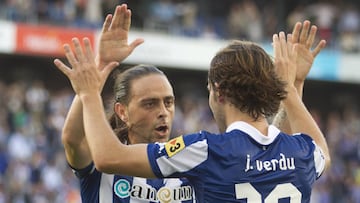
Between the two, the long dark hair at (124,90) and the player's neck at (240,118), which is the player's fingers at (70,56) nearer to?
the player's neck at (240,118)

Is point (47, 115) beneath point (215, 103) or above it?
beneath

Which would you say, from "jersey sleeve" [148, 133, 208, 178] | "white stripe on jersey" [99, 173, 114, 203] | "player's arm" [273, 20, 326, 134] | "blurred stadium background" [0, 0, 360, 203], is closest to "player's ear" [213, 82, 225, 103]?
"jersey sleeve" [148, 133, 208, 178]

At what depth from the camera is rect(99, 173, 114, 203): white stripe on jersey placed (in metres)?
4.59

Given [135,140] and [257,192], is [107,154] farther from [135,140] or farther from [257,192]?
[135,140]

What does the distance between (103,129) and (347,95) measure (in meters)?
24.3

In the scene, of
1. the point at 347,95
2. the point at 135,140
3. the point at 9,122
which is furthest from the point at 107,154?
the point at 347,95

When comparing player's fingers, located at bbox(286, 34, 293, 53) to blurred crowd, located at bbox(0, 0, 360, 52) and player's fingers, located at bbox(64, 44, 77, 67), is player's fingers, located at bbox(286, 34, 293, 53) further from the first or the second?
blurred crowd, located at bbox(0, 0, 360, 52)

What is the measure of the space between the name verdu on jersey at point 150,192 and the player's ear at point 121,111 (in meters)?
0.49

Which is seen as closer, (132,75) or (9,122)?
(132,75)

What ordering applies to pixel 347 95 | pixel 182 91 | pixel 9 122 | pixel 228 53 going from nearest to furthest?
1. pixel 228 53
2. pixel 9 122
3. pixel 182 91
4. pixel 347 95

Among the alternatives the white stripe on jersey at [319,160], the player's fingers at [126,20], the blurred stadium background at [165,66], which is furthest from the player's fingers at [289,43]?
the blurred stadium background at [165,66]

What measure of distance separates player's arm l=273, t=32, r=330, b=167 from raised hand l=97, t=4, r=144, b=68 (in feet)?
2.65

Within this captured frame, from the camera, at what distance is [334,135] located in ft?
69.0

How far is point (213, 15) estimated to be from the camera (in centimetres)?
2638
